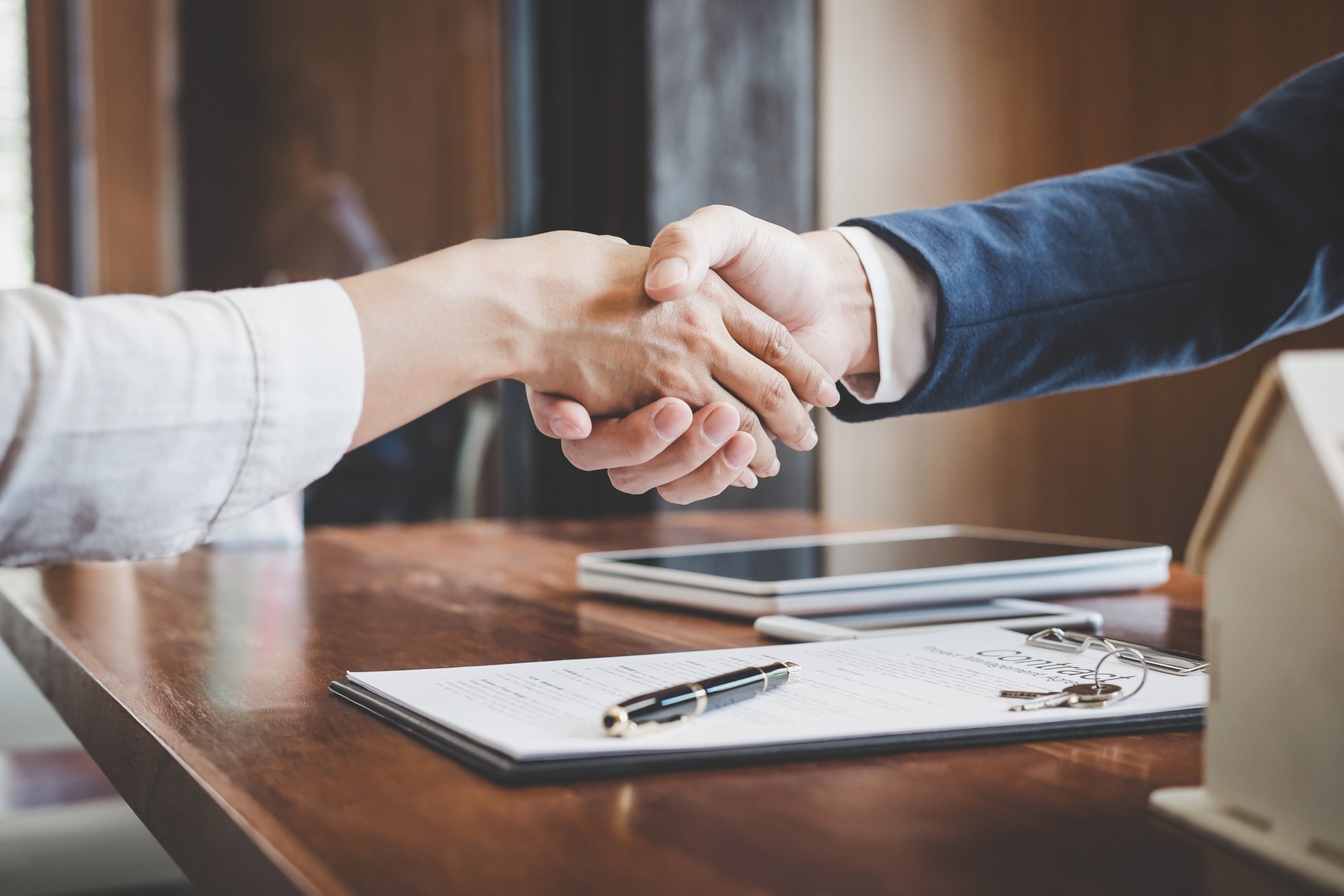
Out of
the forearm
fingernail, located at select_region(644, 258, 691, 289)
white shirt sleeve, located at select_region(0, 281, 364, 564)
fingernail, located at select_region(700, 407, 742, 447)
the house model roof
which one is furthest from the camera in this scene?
fingernail, located at select_region(700, 407, 742, 447)

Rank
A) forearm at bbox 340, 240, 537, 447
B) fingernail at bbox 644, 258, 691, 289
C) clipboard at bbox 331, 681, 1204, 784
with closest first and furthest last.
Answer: clipboard at bbox 331, 681, 1204, 784 → forearm at bbox 340, 240, 537, 447 → fingernail at bbox 644, 258, 691, 289

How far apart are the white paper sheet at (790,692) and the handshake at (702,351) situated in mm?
322

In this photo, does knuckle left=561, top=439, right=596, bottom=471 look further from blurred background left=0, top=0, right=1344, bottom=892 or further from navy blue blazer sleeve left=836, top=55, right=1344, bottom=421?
blurred background left=0, top=0, right=1344, bottom=892

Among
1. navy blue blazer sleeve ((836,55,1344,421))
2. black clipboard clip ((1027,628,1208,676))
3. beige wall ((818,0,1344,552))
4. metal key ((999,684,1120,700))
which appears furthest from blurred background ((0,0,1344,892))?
metal key ((999,684,1120,700))

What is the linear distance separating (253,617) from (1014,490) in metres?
2.37

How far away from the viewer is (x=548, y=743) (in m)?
0.45

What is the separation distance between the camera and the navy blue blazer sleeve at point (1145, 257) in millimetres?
923

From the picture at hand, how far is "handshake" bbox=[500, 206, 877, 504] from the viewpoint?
0.92 metres

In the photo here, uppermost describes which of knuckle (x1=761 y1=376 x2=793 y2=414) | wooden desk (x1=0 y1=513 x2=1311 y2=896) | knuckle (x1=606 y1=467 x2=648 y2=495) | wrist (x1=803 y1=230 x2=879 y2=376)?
wrist (x1=803 y1=230 x2=879 y2=376)

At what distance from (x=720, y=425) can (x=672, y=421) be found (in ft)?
0.15

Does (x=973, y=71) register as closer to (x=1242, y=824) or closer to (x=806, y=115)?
(x=806, y=115)

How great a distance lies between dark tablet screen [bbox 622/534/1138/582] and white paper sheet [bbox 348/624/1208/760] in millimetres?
179

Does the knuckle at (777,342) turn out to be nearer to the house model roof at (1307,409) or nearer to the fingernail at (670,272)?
the fingernail at (670,272)

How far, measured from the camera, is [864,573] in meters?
0.85
